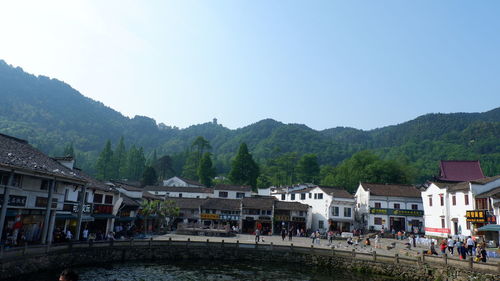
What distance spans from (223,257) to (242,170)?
49.4 meters

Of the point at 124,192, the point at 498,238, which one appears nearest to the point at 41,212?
the point at 124,192

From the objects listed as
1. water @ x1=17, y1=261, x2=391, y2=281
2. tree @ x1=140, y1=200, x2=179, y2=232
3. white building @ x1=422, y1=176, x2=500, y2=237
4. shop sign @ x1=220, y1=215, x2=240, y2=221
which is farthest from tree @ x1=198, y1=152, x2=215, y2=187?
water @ x1=17, y1=261, x2=391, y2=281

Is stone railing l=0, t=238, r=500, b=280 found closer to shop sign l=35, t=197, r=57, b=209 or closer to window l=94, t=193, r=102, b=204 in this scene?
shop sign l=35, t=197, r=57, b=209

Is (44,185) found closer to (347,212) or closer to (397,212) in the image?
(347,212)

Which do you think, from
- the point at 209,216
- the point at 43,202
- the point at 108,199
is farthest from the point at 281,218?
the point at 43,202

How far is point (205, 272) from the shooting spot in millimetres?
26922

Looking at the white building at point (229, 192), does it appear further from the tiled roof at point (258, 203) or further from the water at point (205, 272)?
the water at point (205, 272)

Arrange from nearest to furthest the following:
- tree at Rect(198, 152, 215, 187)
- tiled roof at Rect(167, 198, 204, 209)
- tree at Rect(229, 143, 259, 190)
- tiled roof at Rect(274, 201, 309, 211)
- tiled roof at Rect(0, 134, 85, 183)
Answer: tiled roof at Rect(0, 134, 85, 183), tiled roof at Rect(274, 201, 309, 211), tiled roof at Rect(167, 198, 204, 209), tree at Rect(229, 143, 259, 190), tree at Rect(198, 152, 215, 187)

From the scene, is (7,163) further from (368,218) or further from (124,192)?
(368,218)

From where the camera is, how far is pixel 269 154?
157125 millimetres

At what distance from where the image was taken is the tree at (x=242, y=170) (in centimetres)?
8150

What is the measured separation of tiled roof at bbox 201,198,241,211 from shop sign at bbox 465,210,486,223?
33.6 meters

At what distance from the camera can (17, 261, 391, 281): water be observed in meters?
23.5

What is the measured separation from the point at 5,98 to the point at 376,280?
213 m
